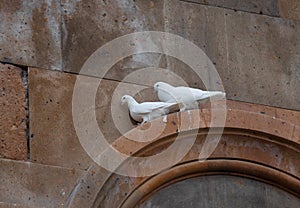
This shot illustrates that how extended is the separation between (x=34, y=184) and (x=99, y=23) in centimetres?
123

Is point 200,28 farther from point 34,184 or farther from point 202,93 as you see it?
point 34,184

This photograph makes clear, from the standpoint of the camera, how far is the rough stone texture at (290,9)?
361 inches

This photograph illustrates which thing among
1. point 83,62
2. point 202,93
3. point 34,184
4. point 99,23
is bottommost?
point 34,184

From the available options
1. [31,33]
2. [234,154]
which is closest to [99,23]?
[31,33]

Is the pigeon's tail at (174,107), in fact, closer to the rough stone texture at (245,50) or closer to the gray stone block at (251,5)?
the rough stone texture at (245,50)

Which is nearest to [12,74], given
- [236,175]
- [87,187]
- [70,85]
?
[70,85]

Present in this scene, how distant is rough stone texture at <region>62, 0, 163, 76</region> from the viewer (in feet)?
27.7

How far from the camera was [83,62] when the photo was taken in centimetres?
842

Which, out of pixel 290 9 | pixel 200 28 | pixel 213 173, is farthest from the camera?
pixel 290 9

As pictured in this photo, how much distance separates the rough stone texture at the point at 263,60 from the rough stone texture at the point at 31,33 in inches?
44.5

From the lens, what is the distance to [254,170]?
8188 millimetres

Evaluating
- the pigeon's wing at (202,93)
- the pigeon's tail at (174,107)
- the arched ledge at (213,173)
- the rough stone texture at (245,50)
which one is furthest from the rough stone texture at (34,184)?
the rough stone texture at (245,50)

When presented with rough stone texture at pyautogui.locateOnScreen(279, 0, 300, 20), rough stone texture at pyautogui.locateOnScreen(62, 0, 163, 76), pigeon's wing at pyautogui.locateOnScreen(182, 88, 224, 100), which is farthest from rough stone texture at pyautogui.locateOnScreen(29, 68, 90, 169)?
rough stone texture at pyautogui.locateOnScreen(279, 0, 300, 20)

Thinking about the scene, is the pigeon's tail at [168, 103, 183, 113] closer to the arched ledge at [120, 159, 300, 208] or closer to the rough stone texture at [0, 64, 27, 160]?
the arched ledge at [120, 159, 300, 208]
